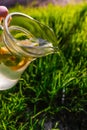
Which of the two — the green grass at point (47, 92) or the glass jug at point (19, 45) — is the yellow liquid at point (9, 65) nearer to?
the glass jug at point (19, 45)

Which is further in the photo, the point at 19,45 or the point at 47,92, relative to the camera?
the point at 47,92

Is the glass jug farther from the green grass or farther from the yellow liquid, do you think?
the green grass

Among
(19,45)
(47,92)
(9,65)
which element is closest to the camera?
(19,45)

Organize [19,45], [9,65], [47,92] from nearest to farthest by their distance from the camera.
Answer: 1. [19,45]
2. [9,65]
3. [47,92]

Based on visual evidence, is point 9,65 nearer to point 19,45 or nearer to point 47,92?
point 19,45

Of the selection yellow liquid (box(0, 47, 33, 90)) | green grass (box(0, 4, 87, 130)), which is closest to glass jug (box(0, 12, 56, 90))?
yellow liquid (box(0, 47, 33, 90))

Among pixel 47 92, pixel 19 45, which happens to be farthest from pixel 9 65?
pixel 47 92

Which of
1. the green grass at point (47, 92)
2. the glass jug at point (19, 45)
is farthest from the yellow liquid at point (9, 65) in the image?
the green grass at point (47, 92)

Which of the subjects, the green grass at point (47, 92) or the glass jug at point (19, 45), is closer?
the glass jug at point (19, 45)

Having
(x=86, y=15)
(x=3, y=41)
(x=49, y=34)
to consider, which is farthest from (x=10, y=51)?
(x=86, y=15)
